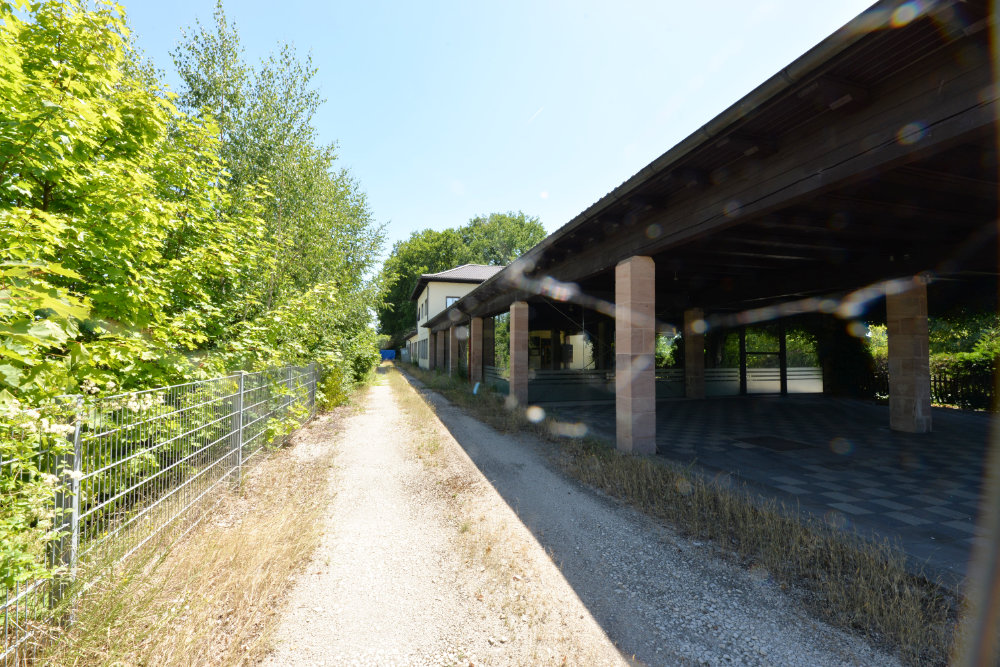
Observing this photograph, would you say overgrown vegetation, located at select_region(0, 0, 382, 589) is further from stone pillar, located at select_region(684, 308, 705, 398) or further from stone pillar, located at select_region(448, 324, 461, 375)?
stone pillar, located at select_region(448, 324, 461, 375)

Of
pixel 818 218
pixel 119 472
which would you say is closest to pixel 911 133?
pixel 818 218

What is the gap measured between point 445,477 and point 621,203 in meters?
5.03

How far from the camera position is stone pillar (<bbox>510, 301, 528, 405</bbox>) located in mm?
12789

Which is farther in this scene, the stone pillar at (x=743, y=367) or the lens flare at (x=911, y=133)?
the stone pillar at (x=743, y=367)

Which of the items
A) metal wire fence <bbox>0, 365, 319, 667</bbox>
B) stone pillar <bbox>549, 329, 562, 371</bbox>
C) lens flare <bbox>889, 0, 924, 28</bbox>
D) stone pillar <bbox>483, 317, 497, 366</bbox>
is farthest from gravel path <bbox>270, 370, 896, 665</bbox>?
stone pillar <bbox>549, 329, 562, 371</bbox>

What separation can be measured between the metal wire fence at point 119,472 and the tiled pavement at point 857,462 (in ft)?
20.2

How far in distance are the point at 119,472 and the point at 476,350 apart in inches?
623

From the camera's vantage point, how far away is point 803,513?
14.5ft

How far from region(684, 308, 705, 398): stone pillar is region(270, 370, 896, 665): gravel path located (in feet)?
38.9

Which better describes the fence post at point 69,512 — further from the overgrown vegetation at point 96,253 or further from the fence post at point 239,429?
the fence post at point 239,429

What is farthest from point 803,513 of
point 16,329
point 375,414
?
point 375,414

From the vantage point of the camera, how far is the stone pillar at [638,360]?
6879 mm

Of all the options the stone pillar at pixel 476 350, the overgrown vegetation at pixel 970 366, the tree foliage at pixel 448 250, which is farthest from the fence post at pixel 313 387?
the tree foliage at pixel 448 250

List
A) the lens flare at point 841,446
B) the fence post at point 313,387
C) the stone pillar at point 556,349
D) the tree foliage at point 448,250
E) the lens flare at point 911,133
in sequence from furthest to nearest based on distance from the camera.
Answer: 1. the tree foliage at point 448,250
2. the stone pillar at point 556,349
3. the fence post at point 313,387
4. the lens flare at point 841,446
5. the lens flare at point 911,133
